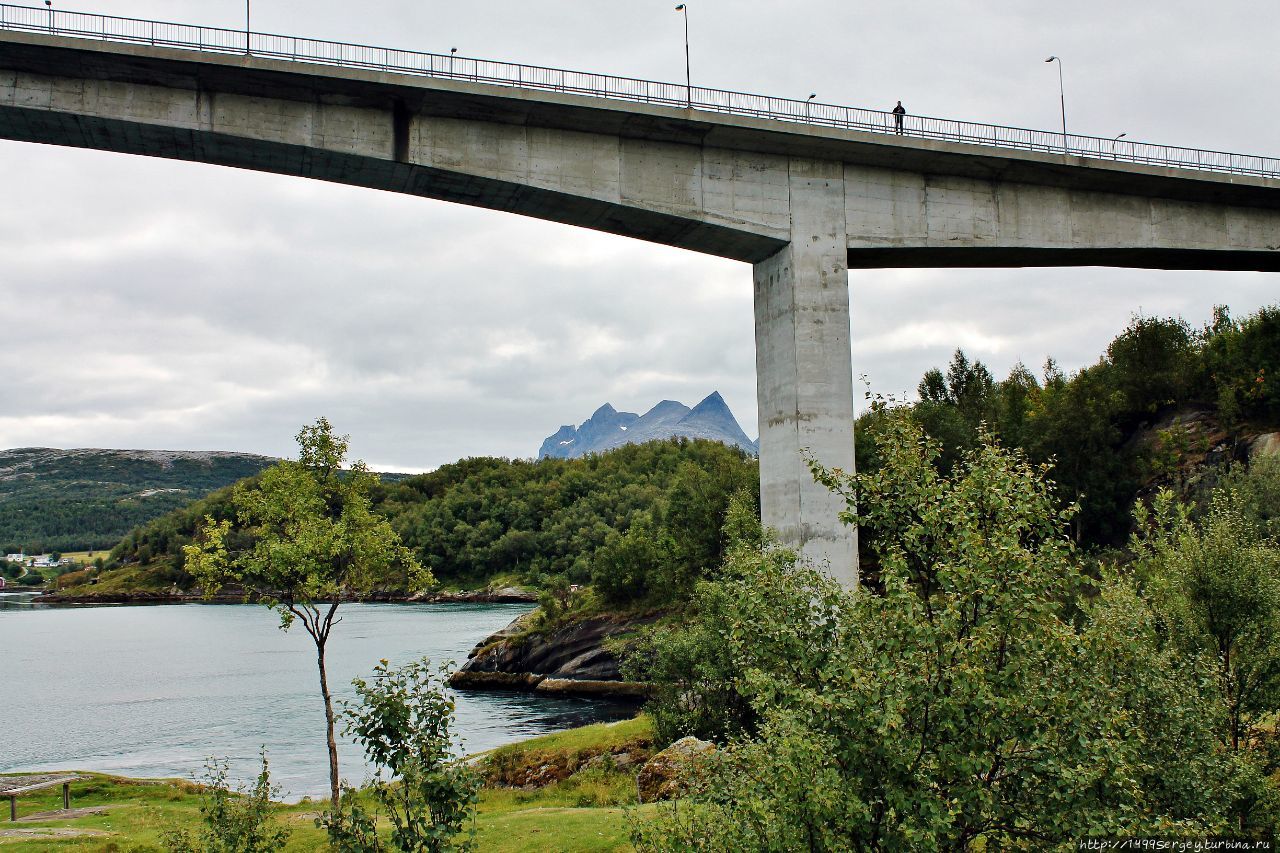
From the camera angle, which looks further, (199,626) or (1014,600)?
(199,626)

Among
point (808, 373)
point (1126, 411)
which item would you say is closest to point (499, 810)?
point (808, 373)

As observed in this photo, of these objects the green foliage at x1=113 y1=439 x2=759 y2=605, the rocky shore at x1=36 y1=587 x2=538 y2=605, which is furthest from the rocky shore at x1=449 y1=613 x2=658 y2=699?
the rocky shore at x1=36 y1=587 x2=538 y2=605

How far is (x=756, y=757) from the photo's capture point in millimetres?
9289

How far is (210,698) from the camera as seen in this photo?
194 feet

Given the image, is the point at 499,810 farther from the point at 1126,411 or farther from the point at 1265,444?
the point at 1126,411

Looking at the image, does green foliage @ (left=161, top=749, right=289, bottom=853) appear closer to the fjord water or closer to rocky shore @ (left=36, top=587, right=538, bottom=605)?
the fjord water

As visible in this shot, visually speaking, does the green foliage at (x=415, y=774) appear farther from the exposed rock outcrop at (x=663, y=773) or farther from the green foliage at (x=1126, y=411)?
the green foliage at (x=1126, y=411)

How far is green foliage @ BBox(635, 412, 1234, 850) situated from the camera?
805 centimetres

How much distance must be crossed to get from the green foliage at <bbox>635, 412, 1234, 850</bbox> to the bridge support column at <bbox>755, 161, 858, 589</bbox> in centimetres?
1297

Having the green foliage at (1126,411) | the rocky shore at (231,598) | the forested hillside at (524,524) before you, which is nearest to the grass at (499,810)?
the green foliage at (1126,411)

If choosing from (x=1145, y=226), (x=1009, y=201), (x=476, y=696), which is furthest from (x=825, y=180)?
(x=476, y=696)

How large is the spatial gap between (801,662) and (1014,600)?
209cm

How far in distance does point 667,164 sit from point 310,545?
1338 centimetres

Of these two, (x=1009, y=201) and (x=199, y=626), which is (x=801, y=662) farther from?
(x=199, y=626)
